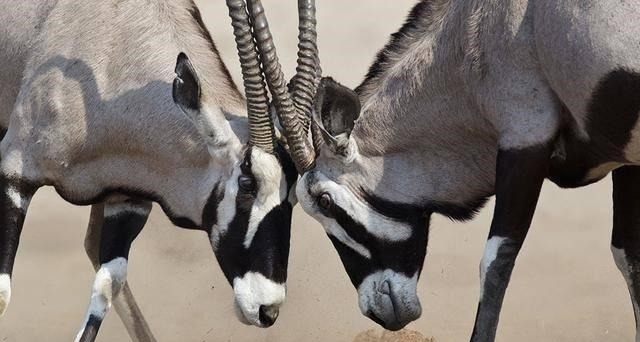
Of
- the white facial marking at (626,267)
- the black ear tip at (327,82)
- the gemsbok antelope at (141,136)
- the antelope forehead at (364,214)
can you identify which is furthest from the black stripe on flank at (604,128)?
the gemsbok antelope at (141,136)

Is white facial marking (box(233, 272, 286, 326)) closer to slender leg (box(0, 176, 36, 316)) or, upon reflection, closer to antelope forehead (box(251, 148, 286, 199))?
antelope forehead (box(251, 148, 286, 199))

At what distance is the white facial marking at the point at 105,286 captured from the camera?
24.6ft

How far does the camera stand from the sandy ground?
9.80 meters

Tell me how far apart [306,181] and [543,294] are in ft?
11.8

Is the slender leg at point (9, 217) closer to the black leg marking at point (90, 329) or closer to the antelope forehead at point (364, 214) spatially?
the black leg marking at point (90, 329)

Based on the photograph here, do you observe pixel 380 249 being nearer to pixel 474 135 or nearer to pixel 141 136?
pixel 474 135

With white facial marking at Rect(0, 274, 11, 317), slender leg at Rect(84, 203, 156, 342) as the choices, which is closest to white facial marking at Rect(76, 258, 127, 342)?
white facial marking at Rect(0, 274, 11, 317)

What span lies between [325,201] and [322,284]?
337cm

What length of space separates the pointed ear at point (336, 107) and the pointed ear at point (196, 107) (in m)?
0.48

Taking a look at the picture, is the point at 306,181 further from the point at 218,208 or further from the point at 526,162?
the point at 526,162

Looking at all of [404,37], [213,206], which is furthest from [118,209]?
[404,37]

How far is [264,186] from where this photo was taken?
6785 mm

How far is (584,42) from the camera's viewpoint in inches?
241

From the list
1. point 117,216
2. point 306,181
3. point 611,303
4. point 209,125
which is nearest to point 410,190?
point 306,181
